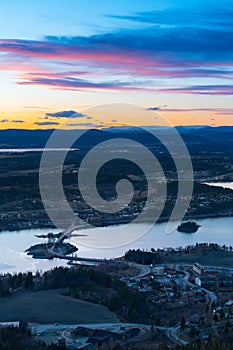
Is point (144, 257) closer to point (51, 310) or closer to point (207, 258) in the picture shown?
point (207, 258)

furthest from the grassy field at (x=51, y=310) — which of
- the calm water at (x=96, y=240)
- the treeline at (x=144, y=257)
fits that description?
the treeline at (x=144, y=257)

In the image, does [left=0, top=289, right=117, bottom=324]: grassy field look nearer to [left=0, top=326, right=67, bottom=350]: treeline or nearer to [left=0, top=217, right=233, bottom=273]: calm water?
[left=0, top=326, right=67, bottom=350]: treeline

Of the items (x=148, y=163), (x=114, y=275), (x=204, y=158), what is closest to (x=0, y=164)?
(x=148, y=163)

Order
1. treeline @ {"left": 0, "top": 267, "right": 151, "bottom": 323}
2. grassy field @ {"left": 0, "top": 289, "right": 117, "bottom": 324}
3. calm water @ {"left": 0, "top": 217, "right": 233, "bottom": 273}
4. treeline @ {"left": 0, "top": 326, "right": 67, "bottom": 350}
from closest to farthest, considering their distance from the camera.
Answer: treeline @ {"left": 0, "top": 326, "right": 67, "bottom": 350} → grassy field @ {"left": 0, "top": 289, "right": 117, "bottom": 324} → treeline @ {"left": 0, "top": 267, "right": 151, "bottom": 323} → calm water @ {"left": 0, "top": 217, "right": 233, "bottom": 273}

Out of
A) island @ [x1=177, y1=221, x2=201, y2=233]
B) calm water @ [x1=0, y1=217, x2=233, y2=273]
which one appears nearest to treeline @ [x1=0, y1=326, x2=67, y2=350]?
calm water @ [x1=0, y1=217, x2=233, y2=273]

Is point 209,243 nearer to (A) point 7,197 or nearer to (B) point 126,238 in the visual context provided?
(B) point 126,238

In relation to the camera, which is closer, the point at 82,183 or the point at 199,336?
the point at 199,336
